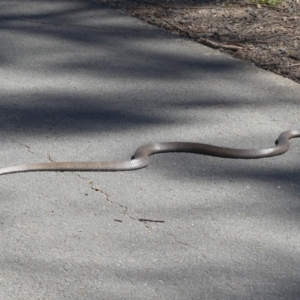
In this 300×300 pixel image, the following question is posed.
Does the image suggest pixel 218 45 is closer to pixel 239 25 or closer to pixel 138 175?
pixel 239 25

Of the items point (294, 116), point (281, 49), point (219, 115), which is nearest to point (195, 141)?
point (219, 115)

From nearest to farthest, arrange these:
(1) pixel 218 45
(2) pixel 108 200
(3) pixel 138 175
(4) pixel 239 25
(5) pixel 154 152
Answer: (2) pixel 108 200 → (3) pixel 138 175 → (5) pixel 154 152 → (1) pixel 218 45 → (4) pixel 239 25

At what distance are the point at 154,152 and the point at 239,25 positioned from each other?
362cm

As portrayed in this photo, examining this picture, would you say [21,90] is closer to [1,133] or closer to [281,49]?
[1,133]

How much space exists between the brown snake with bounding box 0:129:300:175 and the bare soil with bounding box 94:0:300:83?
1.94m

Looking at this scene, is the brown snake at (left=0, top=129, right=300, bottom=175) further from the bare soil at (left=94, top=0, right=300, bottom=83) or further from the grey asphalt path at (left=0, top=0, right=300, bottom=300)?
the bare soil at (left=94, top=0, right=300, bottom=83)

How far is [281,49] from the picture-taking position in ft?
28.9

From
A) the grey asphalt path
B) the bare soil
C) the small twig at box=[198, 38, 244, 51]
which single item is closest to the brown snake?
the grey asphalt path

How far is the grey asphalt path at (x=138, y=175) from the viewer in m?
4.54

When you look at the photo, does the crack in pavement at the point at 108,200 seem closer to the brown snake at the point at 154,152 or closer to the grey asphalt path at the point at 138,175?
the grey asphalt path at the point at 138,175

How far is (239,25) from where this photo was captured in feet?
31.1

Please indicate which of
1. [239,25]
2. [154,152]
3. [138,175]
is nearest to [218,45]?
[239,25]

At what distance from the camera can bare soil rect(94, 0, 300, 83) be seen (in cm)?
870

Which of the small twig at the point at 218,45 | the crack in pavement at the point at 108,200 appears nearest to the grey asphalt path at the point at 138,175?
the crack in pavement at the point at 108,200
